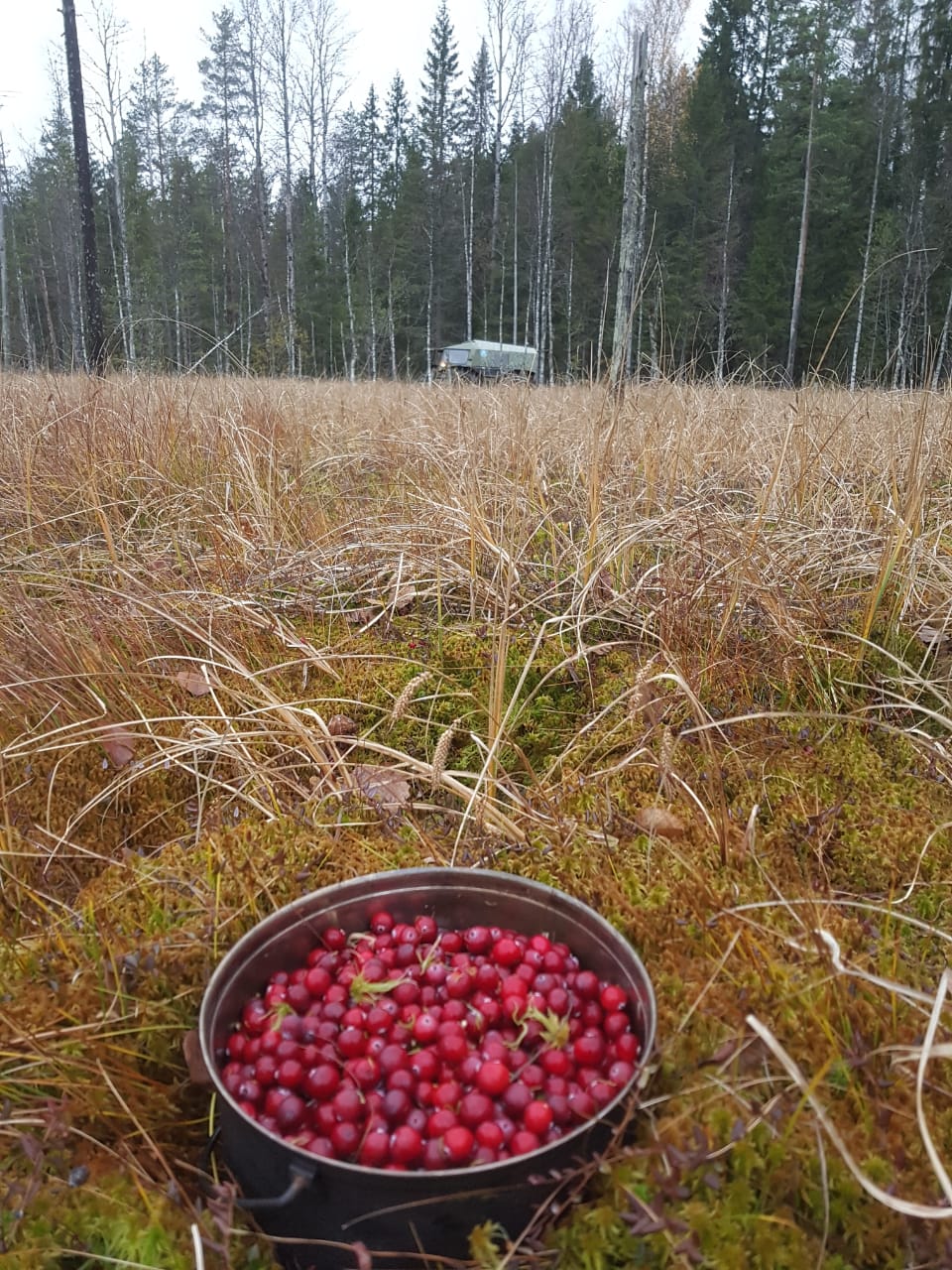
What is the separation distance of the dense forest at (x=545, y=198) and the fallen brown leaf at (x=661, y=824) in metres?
15.5

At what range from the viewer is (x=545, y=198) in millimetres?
21672

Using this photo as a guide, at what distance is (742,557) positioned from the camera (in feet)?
5.82

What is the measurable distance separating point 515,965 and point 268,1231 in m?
0.39

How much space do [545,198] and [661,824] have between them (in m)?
24.2

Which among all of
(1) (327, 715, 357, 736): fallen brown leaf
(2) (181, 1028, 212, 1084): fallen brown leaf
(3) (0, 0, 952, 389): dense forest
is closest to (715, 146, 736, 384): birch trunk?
(3) (0, 0, 952, 389): dense forest

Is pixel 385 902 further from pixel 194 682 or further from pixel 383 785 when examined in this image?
pixel 194 682

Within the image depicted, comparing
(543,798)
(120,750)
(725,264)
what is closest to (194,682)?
(120,750)

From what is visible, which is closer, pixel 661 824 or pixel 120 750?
pixel 661 824

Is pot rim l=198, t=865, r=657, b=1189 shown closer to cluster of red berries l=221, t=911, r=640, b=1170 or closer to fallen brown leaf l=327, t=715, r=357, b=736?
cluster of red berries l=221, t=911, r=640, b=1170

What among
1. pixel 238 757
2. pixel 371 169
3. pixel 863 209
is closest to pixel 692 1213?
pixel 238 757

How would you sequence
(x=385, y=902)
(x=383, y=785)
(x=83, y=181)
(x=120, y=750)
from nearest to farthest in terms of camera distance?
(x=385, y=902) < (x=383, y=785) < (x=120, y=750) < (x=83, y=181)

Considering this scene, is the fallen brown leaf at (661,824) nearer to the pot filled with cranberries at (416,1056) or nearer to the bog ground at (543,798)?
the bog ground at (543,798)

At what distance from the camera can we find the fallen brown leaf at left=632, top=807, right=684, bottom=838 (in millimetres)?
1330

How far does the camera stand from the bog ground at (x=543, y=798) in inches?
30.2
